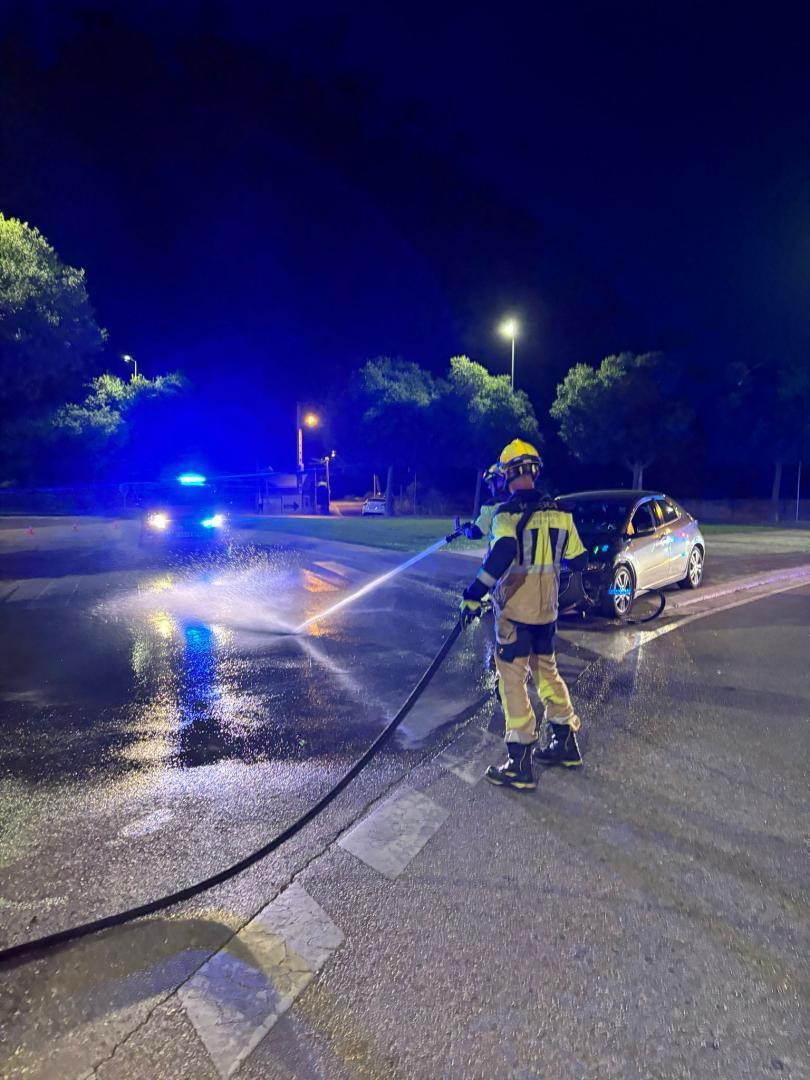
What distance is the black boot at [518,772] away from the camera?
13.3ft

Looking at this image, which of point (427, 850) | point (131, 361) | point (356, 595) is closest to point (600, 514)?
point (356, 595)

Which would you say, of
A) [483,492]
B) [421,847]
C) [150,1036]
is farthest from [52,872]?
[483,492]

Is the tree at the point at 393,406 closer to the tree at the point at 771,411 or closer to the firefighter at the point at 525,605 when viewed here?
the tree at the point at 771,411

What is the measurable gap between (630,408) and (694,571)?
Result: 64.4 ft

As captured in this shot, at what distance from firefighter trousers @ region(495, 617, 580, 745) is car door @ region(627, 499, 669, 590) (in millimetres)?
5217

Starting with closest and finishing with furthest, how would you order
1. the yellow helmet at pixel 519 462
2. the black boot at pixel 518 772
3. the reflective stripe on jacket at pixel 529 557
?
1. the black boot at pixel 518 772
2. the reflective stripe on jacket at pixel 529 557
3. the yellow helmet at pixel 519 462

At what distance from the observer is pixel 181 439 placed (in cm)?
4494

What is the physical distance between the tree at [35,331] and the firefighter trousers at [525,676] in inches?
700

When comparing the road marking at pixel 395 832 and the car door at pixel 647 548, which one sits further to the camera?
the car door at pixel 647 548

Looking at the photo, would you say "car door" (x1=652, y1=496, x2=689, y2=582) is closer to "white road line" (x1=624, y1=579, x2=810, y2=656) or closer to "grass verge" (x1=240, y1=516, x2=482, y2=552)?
"white road line" (x1=624, y1=579, x2=810, y2=656)

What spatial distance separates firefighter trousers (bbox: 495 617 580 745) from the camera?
4.11 m

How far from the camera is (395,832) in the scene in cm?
360

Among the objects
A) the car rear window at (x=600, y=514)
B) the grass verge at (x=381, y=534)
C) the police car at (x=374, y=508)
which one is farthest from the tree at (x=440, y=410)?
the car rear window at (x=600, y=514)

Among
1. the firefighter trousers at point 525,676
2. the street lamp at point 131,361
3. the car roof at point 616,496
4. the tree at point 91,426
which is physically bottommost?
the firefighter trousers at point 525,676
